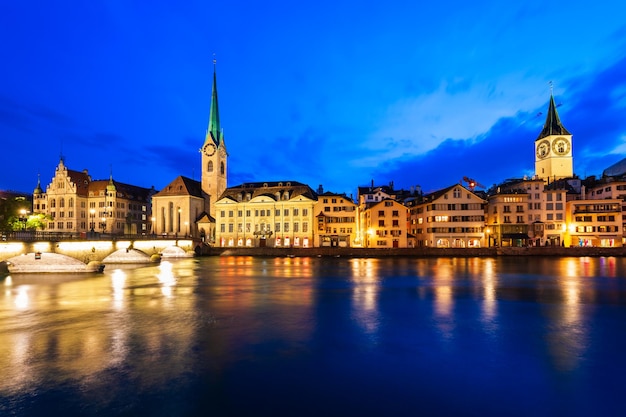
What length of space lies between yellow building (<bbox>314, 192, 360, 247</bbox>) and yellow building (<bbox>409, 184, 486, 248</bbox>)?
1631 cm

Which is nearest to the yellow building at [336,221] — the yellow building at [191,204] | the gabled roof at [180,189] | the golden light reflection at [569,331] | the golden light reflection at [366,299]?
the yellow building at [191,204]

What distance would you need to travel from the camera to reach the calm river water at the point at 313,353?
1255 cm

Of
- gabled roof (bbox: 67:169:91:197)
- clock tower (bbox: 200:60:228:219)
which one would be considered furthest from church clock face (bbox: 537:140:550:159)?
gabled roof (bbox: 67:169:91:197)

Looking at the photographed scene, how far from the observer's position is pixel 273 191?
94375 millimetres

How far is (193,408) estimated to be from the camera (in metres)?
12.2

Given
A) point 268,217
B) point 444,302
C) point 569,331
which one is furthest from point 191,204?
point 569,331

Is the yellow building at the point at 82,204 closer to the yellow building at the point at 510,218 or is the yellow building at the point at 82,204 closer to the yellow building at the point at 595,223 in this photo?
the yellow building at the point at 510,218

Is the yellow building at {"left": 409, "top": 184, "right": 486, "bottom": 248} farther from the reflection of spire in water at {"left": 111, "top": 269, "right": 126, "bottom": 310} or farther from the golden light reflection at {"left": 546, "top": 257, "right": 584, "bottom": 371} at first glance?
the reflection of spire in water at {"left": 111, "top": 269, "right": 126, "bottom": 310}

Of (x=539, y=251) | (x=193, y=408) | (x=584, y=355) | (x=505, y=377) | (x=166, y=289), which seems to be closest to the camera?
(x=193, y=408)

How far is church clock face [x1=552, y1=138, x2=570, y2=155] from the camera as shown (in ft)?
416

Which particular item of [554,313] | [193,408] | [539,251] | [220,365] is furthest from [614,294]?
[539,251]

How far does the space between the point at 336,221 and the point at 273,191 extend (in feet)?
59.2

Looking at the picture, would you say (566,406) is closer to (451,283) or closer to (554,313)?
(554,313)

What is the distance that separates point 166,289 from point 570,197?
282 ft
